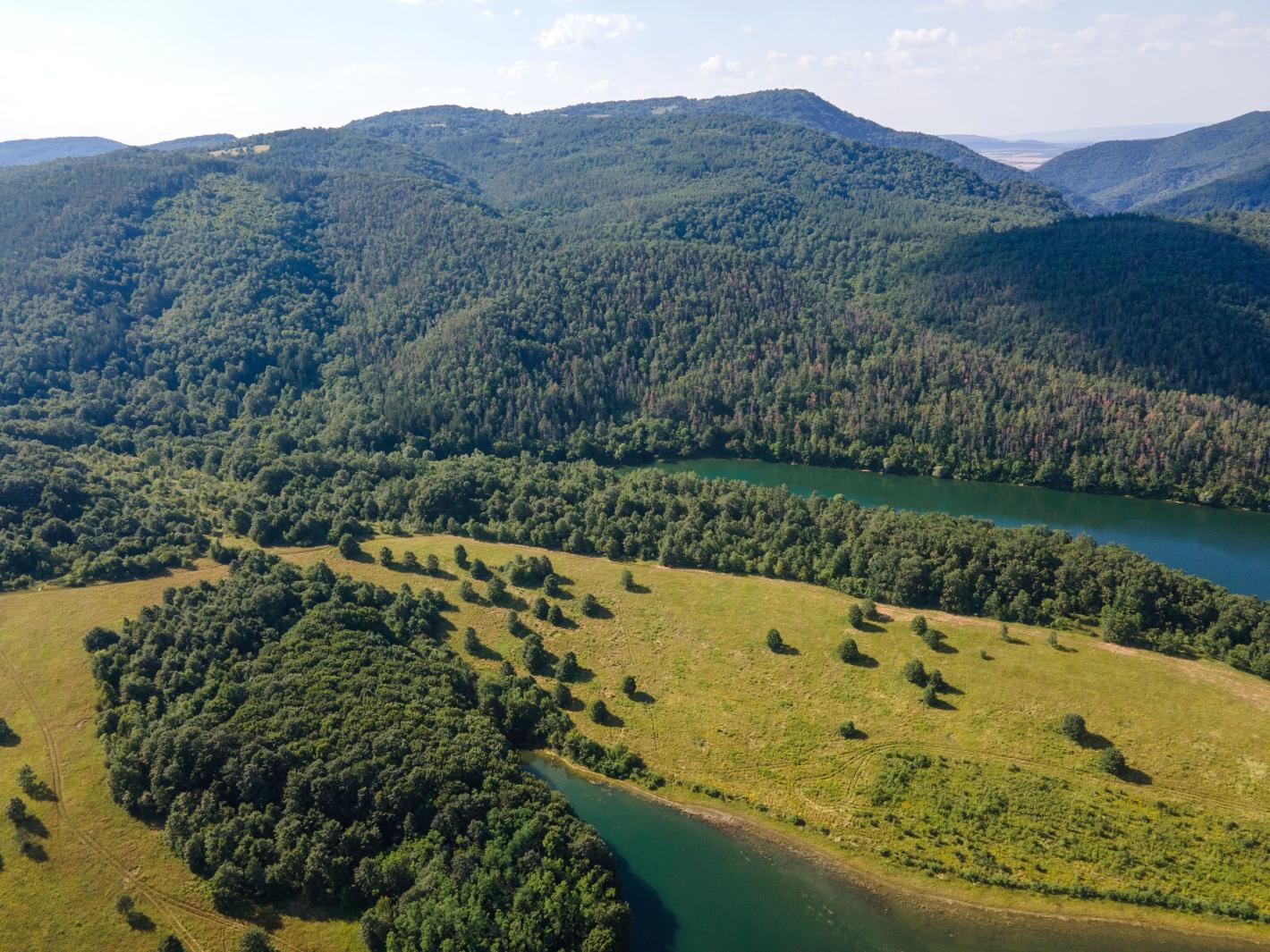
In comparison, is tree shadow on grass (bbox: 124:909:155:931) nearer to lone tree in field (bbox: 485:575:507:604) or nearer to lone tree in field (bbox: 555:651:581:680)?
lone tree in field (bbox: 555:651:581:680)

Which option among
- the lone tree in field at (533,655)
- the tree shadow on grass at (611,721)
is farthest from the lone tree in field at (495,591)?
the tree shadow on grass at (611,721)

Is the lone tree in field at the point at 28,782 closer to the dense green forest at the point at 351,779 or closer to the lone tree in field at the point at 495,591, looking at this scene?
the dense green forest at the point at 351,779

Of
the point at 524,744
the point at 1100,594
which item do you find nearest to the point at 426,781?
the point at 524,744

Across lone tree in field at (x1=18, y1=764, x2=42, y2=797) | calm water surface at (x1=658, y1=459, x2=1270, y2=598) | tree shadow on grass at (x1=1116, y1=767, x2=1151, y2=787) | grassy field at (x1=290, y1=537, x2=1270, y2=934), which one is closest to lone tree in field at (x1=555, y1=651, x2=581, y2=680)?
grassy field at (x1=290, y1=537, x2=1270, y2=934)

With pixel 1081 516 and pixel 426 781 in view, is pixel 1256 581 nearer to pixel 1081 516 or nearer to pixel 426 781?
pixel 1081 516

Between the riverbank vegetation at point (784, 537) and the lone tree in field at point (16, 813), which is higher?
the riverbank vegetation at point (784, 537)

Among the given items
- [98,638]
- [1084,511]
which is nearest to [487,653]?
[98,638]
